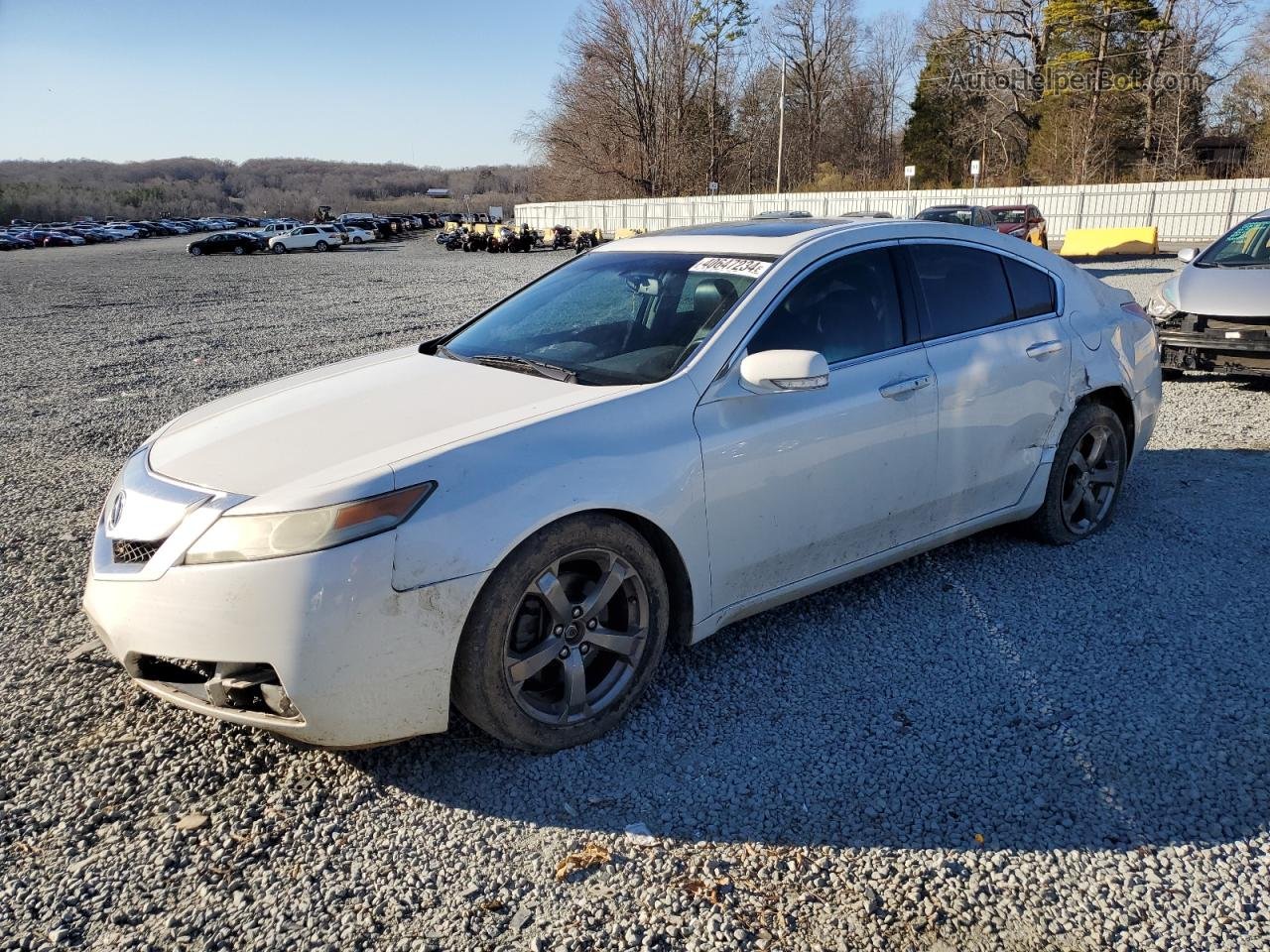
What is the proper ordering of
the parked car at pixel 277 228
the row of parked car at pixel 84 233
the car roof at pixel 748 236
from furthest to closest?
the row of parked car at pixel 84 233, the parked car at pixel 277 228, the car roof at pixel 748 236

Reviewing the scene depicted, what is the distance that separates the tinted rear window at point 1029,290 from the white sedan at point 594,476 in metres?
0.02

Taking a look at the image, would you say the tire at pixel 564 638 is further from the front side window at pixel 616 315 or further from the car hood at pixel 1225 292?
the car hood at pixel 1225 292

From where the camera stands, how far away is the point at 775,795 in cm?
276

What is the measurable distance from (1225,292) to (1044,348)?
4743mm

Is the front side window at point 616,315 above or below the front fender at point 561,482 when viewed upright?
above

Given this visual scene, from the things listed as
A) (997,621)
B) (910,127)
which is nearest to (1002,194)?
(910,127)

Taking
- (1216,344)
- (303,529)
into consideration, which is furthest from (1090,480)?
(1216,344)

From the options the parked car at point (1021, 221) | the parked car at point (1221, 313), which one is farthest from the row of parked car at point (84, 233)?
the parked car at point (1221, 313)

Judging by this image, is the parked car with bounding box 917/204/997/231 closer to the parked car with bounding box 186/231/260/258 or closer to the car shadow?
the car shadow

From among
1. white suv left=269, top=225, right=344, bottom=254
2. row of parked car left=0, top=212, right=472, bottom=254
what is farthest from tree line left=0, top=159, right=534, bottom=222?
white suv left=269, top=225, right=344, bottom=254

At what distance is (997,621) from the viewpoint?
386 cm

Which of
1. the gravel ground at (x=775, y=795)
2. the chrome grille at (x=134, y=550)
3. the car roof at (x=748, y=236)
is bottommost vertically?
the gravel ground at (x=775, y=795)

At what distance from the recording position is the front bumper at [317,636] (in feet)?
8.23

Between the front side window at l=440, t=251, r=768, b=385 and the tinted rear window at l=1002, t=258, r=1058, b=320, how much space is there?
4.74ft
